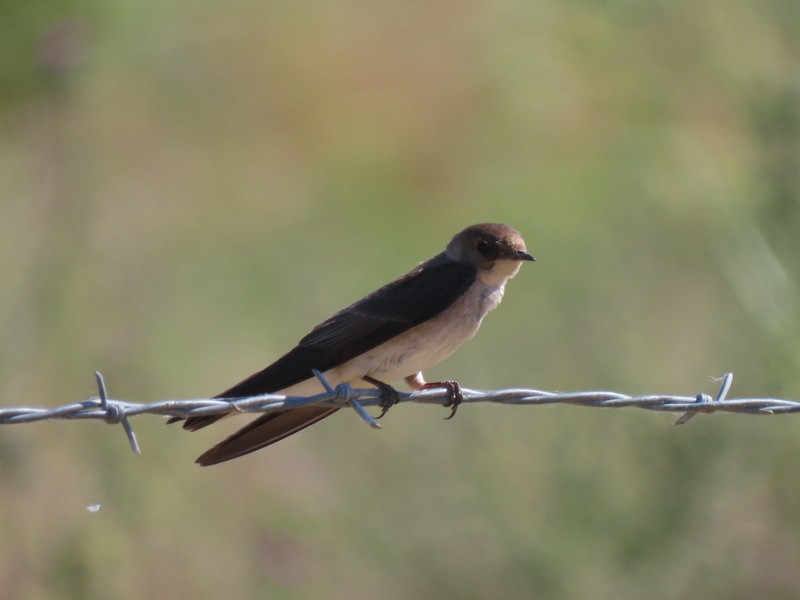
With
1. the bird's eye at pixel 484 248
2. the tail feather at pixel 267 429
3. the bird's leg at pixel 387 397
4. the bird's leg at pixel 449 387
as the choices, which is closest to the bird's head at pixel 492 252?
the bird's eye at pixel 484 248

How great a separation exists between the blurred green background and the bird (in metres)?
1.25

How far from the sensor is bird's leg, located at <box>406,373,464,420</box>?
14.5 feet

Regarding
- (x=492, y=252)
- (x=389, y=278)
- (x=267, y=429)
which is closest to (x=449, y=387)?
(x=267, y=429)

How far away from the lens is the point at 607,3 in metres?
6.90

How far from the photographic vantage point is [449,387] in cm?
459

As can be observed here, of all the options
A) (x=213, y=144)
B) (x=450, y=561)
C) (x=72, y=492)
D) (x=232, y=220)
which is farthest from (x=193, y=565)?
(x=213, y=144)

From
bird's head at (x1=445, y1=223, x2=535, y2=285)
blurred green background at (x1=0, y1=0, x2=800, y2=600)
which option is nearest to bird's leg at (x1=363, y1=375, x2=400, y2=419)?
bird's head at (x1=445, y1=223, x2=535, y2=285)

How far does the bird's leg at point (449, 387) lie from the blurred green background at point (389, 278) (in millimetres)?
1076

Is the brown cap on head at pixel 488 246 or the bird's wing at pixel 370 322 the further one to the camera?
the brown cap on head at pixel 488 246

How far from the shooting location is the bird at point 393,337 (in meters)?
4.45

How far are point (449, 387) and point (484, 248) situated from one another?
3.01ft

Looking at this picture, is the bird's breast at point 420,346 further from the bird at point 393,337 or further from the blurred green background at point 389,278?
the blurred green background at point 389,278

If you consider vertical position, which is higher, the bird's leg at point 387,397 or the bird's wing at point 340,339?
the bird's wing at point 340,339

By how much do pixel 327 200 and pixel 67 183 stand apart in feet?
17.2
